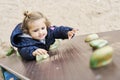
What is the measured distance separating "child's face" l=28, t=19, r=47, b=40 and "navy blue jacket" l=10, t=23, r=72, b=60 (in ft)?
0.07

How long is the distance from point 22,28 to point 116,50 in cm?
49

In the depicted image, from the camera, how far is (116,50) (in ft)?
2.44

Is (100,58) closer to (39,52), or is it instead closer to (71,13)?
(39,52)

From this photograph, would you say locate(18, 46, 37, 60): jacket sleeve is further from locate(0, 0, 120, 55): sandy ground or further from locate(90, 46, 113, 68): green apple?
locate(0, 0, 120, 55): sandy ground

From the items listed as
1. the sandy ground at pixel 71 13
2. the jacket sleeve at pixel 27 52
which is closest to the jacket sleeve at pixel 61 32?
the jacket sleeve at pixel 27 52

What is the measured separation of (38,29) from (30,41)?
0.17 feet

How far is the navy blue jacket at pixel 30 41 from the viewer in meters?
1.01

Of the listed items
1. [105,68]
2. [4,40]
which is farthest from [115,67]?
[4,40]

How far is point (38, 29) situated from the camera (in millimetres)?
1081

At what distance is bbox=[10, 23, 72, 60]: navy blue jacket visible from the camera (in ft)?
3.31

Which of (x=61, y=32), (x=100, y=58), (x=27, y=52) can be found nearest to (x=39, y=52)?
(x=27, y=52)

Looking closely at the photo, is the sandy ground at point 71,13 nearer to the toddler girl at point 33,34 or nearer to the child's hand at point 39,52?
the toddler girl at point 33,34

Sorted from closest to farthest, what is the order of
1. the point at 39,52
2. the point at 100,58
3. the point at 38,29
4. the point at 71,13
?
the point at 100,58
the point at 39,52
the point at 38,29
the point at 71,13

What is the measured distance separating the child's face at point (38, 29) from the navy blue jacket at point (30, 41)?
0.8 inches
